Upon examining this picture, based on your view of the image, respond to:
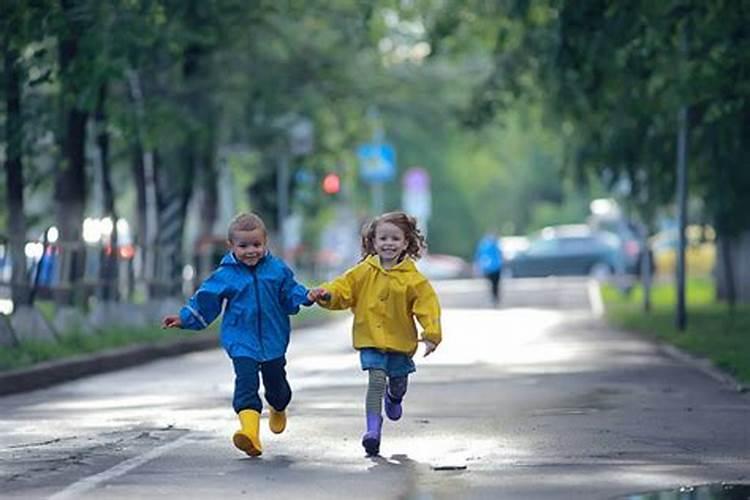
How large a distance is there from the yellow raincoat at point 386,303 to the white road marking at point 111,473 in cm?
139

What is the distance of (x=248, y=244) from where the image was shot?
13.8 meters

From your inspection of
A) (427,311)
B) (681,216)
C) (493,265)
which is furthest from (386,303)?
(493,265)

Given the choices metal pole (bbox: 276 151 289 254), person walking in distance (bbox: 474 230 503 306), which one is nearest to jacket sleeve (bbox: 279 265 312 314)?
metal pole (bbox: 276 151 289 254)

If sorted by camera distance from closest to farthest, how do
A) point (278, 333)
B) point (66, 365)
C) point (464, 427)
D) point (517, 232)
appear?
point (278, 333)
point (464, 427)
point (66, 365)
point (517, 232)

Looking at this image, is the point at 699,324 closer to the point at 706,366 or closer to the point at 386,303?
the point at 706,366

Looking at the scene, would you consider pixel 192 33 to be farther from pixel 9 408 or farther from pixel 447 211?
pixel 447 211

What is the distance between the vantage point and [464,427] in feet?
52.0

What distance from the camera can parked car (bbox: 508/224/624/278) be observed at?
72.1 meters

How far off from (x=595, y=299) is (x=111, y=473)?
38.7m

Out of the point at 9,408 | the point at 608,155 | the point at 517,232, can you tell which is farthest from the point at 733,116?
the point at 517,232

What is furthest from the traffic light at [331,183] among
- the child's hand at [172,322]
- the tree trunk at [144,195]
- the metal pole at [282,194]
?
the child's hand at [172,322]

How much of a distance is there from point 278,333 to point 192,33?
14.3 m

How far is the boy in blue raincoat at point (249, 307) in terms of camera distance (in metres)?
13.8

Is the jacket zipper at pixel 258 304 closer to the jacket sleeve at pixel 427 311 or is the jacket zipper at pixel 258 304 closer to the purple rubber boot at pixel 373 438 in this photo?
the purple rubber boot at pixel 373 438
